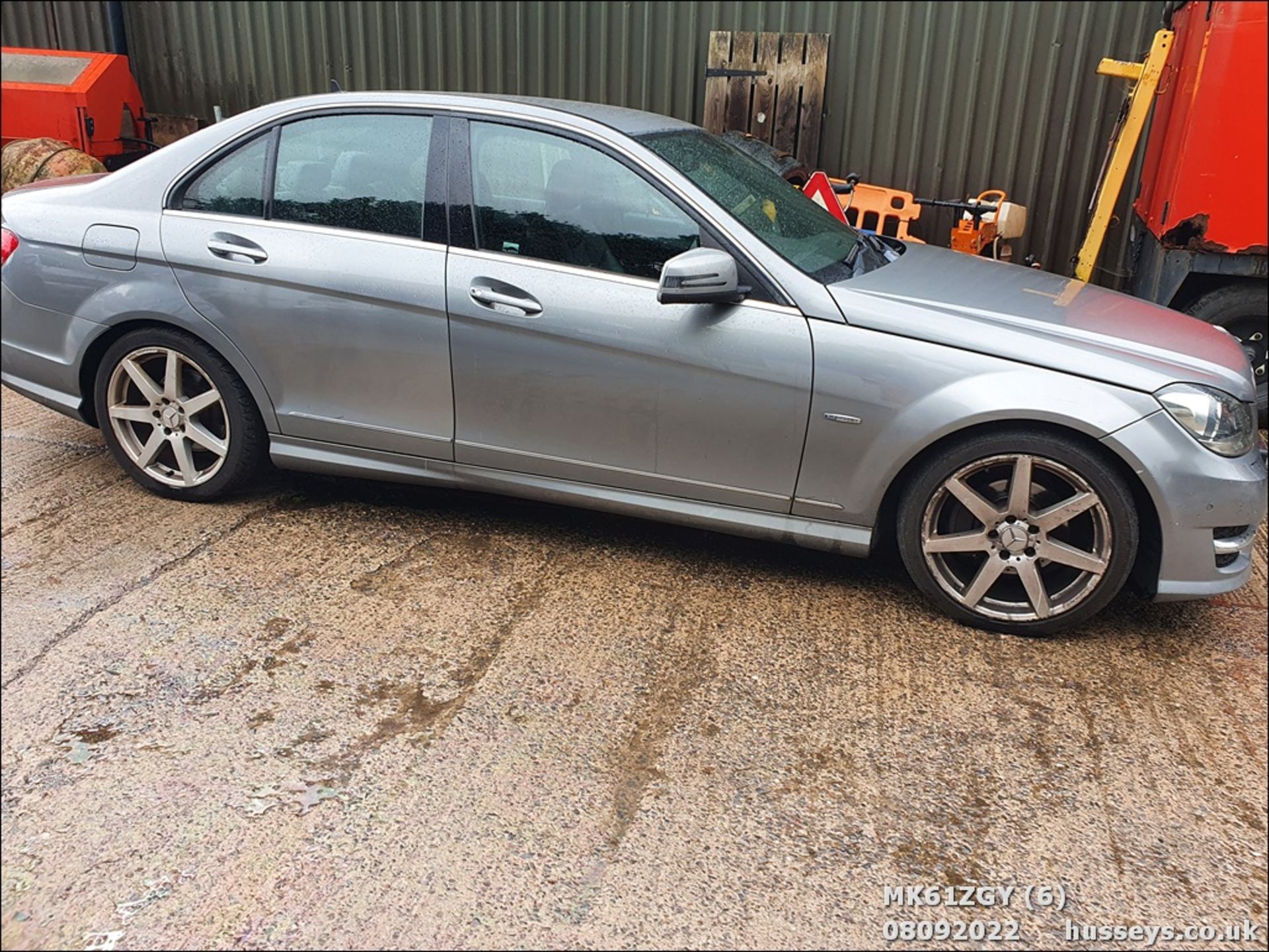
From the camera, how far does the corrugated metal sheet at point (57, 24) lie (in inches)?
388

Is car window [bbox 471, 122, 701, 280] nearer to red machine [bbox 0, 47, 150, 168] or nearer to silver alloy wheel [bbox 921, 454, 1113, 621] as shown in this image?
silver alloy wheel [bbox 921, 454, 1113, 621]

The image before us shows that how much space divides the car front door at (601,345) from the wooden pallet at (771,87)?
482cm

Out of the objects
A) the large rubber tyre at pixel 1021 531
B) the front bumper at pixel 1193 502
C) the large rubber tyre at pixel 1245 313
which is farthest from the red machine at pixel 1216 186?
the large rubber tyre at pixel 1021 531

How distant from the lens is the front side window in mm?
3760

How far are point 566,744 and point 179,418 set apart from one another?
2.29 meters

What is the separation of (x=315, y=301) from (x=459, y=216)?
2.06ft

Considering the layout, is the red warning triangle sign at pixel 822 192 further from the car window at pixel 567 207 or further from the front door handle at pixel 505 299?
the front door handle at pixel 505 299

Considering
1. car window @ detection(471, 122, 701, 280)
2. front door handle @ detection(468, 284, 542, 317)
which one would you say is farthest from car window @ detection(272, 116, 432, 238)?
front door handle @ detection(468, 284, 542, 317)

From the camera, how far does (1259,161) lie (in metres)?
4.64

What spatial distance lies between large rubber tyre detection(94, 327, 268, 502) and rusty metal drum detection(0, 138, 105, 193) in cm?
384

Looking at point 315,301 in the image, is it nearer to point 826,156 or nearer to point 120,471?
point 120,471

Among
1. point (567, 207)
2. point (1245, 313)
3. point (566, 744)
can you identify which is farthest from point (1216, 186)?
point (566, 744)

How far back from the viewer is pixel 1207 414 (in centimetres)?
338

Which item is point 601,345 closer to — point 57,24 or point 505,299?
point 505,299
